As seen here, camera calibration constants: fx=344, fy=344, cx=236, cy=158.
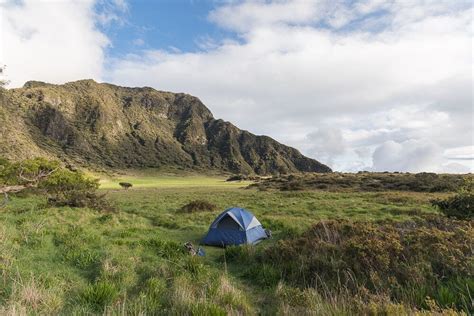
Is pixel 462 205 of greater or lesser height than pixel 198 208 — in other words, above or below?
above

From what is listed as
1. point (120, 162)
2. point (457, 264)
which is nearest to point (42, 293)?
point (457, 264)

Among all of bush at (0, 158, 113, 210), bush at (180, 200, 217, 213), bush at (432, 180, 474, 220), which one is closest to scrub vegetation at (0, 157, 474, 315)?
bush at (432, 180, 474, 220)

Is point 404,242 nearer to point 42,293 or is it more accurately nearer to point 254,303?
point 254,303

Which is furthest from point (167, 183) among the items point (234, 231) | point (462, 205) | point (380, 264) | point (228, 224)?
point (380, 264)

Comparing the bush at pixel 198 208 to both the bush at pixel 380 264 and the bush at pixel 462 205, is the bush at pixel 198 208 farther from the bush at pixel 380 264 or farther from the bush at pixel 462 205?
the bush at pixel 462 205

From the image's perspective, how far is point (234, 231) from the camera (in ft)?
48.0

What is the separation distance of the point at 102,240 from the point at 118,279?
5078mm

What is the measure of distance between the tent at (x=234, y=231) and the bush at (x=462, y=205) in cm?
855

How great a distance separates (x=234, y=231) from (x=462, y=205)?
10138mm

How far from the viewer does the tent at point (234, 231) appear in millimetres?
14445

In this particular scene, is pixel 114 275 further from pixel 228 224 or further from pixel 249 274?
pixel 228 224

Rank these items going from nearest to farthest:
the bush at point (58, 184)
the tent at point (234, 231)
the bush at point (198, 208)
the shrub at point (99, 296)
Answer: the shrub at point (99, 296) → the tent at point (234, 231) → the bush at point (58, 184) → the bush at point (198, 208)

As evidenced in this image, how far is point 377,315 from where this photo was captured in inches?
193

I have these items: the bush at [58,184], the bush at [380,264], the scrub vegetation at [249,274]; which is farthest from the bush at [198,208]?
the bush at [380,264]
